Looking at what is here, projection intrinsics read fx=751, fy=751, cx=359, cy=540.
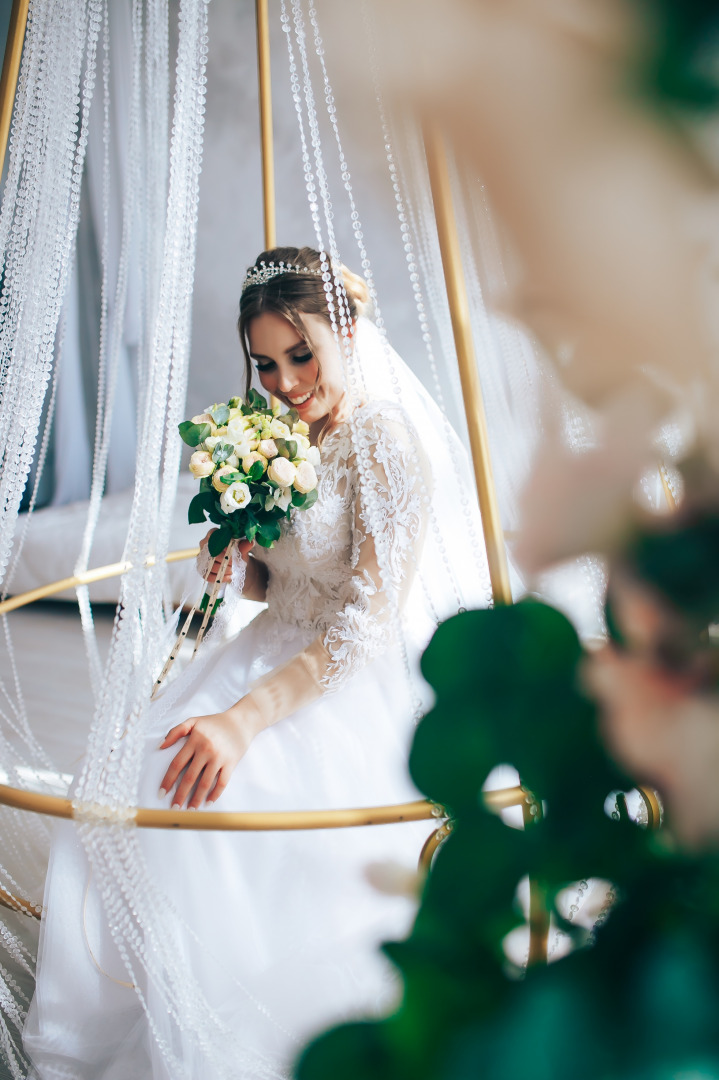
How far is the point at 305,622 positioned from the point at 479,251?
109 centimetres

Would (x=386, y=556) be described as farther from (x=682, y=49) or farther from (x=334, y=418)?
(x=682, y=49)

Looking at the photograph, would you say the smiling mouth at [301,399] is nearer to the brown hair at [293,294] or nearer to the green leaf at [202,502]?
the brown hair at [293,294]

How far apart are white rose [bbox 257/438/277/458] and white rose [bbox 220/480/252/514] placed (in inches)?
3.2

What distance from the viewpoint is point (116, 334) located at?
2.02 metres

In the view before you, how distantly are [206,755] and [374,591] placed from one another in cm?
40

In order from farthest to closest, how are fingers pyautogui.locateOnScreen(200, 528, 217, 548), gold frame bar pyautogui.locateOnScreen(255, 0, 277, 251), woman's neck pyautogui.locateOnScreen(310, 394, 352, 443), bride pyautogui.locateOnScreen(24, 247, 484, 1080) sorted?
gold frame bar pyautogui.locateOnScreen(255, 0, 277, 251) → woman's neck pyautogui.locateOnScreen(310, 394, 352, 443) → fingers pyautogui.locateOnScreen(200, 528, 217, 548) → bride pyautogui.locateOnScreen(24, 247, 484, 1080)

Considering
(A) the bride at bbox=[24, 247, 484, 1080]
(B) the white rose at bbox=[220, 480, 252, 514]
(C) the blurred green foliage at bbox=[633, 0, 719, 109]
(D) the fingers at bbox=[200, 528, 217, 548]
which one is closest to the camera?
(C) the blurred green foliage at bbox=[633, 0, 719, 109]

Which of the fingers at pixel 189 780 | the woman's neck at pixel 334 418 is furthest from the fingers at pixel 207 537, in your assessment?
the fingers at pixel 189 780

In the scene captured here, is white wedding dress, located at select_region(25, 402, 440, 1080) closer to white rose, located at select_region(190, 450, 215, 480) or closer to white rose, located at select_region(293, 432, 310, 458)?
white rose, located at select_region(293, 432, 310, 458)

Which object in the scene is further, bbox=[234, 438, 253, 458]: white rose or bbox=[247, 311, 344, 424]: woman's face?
bbox=[247, 311, 344, 424]: woman's face

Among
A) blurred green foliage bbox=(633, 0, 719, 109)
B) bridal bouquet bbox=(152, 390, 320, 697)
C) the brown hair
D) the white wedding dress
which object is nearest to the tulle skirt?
the white wedding dress

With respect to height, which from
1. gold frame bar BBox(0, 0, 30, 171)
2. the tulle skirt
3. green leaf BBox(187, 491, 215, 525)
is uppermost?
gold frame bar BBox(0, 0, 30, 171)

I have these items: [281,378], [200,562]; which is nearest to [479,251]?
[281,378]

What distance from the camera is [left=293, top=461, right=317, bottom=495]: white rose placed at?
1377mm
